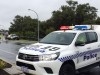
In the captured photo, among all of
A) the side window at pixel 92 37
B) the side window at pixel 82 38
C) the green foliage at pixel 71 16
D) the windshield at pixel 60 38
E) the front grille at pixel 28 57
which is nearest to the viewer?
the front grille at pixel 28 57

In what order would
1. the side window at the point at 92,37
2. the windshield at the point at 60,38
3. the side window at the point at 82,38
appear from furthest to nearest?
the side window at the point at 92,37
the side window at the point at 82,38
the windshield at the point at 60,38

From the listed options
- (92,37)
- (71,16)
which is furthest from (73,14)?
(92,37)

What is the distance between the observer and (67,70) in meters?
8.95

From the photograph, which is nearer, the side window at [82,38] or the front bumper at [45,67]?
the front bumper at [45,67]

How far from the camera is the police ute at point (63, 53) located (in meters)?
8.42

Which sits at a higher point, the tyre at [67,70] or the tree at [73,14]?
the tree at [73,14]

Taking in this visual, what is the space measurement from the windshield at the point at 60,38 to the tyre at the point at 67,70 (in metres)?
0.80

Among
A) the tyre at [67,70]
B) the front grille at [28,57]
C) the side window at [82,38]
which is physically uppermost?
the side window at [82,38]

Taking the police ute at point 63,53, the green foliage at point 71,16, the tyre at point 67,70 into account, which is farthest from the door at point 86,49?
the green foliage at point 71,16

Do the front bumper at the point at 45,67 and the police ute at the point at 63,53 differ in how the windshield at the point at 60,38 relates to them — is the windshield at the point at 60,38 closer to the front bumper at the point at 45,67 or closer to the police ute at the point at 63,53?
the police ute at the point at 63,53

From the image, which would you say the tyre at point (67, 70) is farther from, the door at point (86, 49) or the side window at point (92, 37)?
the side window at point (92, 37)

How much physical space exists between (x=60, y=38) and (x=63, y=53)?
1.27 m

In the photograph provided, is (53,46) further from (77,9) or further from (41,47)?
Answer: (77,9)

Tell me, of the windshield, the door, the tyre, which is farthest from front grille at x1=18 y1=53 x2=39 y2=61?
the door
